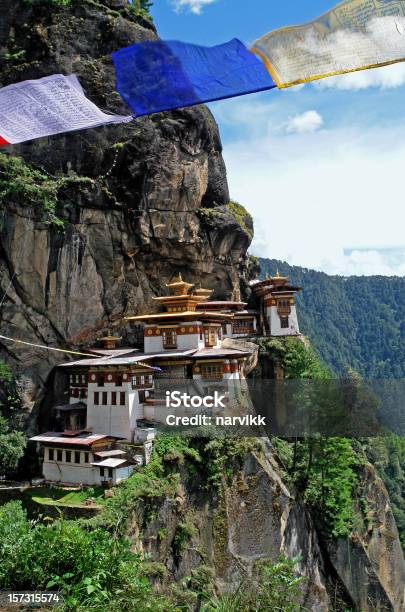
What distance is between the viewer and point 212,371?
2584 centimetres

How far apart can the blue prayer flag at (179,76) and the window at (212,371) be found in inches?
713

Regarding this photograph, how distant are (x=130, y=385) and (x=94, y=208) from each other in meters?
10.2

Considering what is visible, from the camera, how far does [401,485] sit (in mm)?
68000

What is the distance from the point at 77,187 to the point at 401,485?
198ft

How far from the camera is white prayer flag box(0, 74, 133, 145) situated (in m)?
9.21

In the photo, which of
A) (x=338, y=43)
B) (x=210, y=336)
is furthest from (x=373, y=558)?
(x=338, y=43)

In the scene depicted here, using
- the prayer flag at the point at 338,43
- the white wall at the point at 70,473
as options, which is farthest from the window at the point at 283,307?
the prayer flag at the point at 338,43

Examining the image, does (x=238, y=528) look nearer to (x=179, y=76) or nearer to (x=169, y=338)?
(x=169, y=338)

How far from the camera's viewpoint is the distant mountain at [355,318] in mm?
108312

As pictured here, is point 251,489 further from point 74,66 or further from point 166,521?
point 74,66

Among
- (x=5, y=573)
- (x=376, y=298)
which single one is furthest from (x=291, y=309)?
(x=376, y=298)

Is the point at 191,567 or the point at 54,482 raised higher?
the point at 54,482

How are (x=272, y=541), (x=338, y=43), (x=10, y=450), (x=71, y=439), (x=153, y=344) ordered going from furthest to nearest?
(x=153, y=344) < (x=272, y=541) < (x=10, y=450) < (x=71, y=439) < (x=338, y=43)

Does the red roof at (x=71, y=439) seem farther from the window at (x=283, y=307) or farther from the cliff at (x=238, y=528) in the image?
the window at (x=283, y=307)
